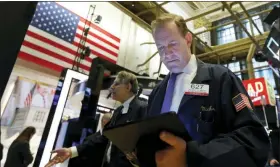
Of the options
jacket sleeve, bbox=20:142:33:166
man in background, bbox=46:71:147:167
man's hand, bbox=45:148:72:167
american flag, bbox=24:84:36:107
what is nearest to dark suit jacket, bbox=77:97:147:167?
man in background, bbox=46:71:147:167

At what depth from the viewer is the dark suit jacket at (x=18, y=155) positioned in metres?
3.40

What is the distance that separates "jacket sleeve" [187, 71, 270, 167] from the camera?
0.56 meters

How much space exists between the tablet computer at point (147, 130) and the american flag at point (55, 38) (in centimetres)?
402

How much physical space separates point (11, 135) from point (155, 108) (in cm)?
410

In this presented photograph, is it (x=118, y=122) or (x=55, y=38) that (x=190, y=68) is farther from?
(x=55, y=38)

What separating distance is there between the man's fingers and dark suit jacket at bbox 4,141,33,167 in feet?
11.7

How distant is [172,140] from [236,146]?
6.8 inches

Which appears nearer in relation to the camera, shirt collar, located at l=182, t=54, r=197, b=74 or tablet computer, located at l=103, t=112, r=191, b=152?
tablet computer, located at l=103, t=112, r=191, b=152

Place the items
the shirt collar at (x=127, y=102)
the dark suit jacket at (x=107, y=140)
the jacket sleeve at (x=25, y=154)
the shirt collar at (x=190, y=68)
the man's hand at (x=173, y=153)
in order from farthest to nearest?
the jacket sleeve at (x=25, y=154) → the shirt collar at (x=127, y=102) → the dark suit jacket at (x=107, y=140) → the shirt collar at (x=190, y=68) → the man's hand at (x=173, y=153)

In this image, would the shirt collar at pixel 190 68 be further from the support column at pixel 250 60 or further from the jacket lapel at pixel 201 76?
the support column at pixel 250 60

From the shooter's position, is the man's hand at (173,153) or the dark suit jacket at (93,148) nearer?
the man's hand at (173,153)

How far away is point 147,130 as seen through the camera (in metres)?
0.62

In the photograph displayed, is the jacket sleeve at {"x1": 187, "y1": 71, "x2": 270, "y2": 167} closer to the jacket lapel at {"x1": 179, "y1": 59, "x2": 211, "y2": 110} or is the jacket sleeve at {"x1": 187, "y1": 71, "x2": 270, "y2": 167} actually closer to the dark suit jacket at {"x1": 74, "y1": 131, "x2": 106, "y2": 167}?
the jacket lapel at {"x1": 179, "y1": 59, "x2": 211, "y2": 110}

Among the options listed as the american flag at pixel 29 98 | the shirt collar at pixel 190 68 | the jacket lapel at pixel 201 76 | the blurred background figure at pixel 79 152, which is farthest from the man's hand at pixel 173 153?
the american flag at pixel 29 98
